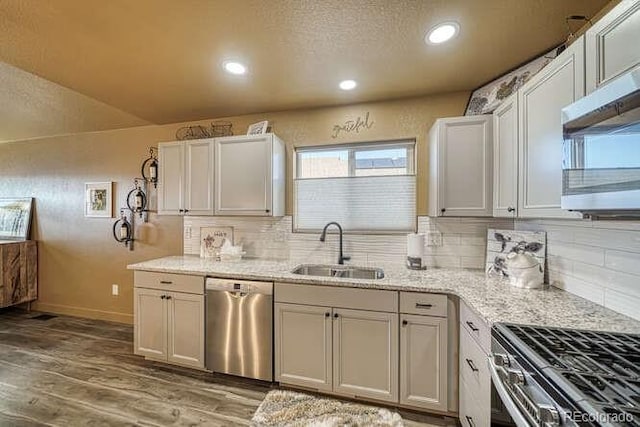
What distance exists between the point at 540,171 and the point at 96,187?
4863mm

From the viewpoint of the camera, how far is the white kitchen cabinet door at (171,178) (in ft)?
9.55

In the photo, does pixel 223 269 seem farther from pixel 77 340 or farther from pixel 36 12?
pixel 77 340

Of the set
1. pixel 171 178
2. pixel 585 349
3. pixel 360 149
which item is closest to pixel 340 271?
pixel 360 149

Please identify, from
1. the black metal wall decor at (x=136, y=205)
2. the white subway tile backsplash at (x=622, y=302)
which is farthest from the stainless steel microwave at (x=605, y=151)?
the black metal wall decor at (x=136, y=205)

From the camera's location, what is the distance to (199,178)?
9.35ft

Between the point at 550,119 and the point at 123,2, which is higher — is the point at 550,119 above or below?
below

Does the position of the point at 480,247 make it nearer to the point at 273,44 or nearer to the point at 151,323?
the point at 273,44

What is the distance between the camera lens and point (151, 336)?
8.25 feet

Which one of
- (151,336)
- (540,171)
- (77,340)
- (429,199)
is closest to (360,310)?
(429,199)

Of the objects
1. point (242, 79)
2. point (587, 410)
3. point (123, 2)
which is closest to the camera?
point (587, 410)

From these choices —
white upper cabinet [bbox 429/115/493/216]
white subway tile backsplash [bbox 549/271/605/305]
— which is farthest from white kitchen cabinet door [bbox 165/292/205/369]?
white subway tile backsplash [bbox 549/271/605/305]

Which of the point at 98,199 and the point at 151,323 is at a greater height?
the point at 98,199

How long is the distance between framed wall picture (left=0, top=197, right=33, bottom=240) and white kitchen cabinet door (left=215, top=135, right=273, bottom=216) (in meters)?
3.58

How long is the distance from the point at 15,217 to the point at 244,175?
421cm
